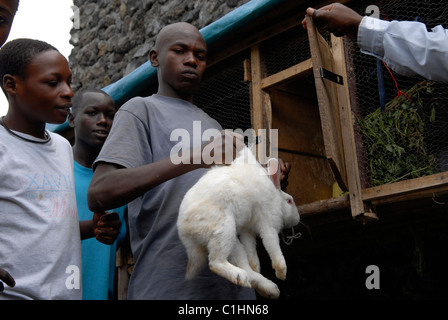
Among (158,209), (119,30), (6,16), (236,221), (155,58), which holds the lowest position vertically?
(236,221)

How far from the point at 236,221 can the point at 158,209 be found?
0.40 metres

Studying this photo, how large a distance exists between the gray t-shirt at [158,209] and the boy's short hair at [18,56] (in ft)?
1.89

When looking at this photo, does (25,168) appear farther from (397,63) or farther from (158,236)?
(397,63)

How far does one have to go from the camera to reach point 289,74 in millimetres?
3516

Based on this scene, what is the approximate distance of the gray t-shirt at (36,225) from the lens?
2.04 metres

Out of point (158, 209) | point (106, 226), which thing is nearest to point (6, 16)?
point (158, 209)

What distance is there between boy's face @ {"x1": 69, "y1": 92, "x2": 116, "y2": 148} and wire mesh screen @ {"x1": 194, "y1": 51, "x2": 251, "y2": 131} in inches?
35.5

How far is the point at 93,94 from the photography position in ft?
13.3

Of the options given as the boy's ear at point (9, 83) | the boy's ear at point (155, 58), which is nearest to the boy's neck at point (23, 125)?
the boy's ear at point (9, 83)

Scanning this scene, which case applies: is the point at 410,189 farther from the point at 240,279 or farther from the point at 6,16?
the point at 6,16

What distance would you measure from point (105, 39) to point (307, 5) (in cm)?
515

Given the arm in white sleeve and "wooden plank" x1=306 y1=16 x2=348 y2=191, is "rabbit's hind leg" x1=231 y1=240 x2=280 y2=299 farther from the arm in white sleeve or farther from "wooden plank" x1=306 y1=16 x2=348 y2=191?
the arm in white sleeve

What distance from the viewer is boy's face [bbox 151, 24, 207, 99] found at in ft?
8.56
